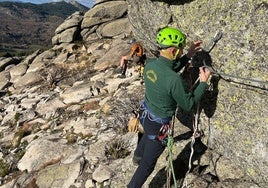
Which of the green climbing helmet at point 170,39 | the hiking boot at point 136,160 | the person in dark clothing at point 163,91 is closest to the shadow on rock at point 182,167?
the hiking boot at point 136,160

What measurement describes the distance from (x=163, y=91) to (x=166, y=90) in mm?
92

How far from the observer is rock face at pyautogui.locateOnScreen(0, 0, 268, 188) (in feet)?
26.2

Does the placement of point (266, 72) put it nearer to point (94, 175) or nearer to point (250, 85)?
point (250, 85)

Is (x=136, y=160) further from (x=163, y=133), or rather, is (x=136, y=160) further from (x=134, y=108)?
(x=134, y=108)

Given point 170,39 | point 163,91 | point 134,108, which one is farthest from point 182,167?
point 134,108

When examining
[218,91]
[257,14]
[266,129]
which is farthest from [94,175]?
[257,14]

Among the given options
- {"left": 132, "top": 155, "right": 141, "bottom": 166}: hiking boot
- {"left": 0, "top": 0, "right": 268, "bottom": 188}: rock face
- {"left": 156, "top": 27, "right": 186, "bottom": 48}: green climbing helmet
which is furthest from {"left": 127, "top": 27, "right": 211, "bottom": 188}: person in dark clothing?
{"left": 132, "top": 155, "right": 141, "bottom": 166}: hiking boot

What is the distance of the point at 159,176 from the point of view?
10.1 metres

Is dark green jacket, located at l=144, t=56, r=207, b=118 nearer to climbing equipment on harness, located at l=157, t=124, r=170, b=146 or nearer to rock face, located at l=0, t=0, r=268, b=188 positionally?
climbing equipment on harness, located at l=157, t=124, r=170, b=146

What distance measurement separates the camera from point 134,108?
14906 millimetres

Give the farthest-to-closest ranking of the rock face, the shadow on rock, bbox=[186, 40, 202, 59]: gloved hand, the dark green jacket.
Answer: the shadow on rock
bbox=[186, 40, 202, 59]: gloved hand
the rock face
the dark green jacket

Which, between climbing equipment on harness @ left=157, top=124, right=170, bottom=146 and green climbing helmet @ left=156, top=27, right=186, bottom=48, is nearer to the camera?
green climbing helmet @ left=156, top=27, right=186, bottom=48

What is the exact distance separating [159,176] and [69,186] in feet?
11.1

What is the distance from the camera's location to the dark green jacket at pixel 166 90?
7434 mm
